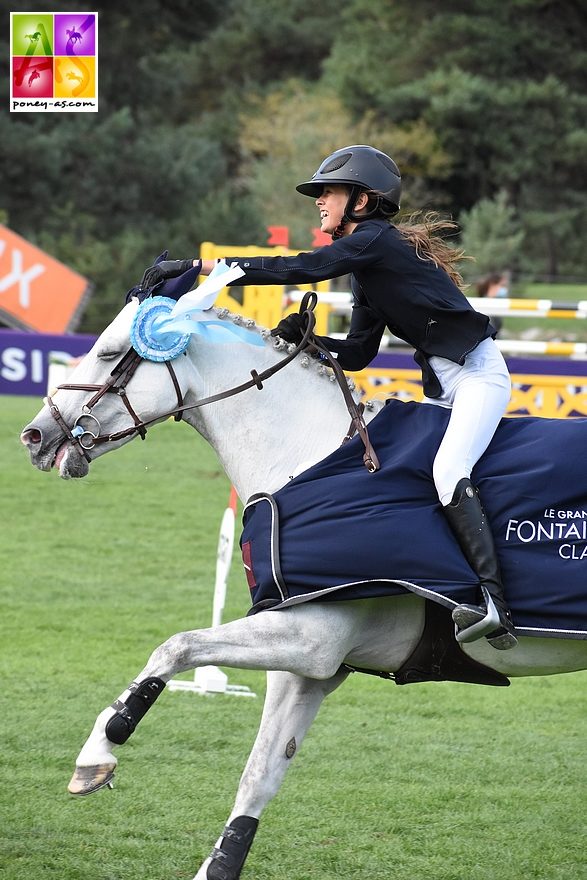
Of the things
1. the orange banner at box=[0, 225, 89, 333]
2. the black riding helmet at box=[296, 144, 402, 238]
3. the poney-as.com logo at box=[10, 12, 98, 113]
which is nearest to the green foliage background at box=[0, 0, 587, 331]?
the orange banner at box=[0, 225, 89, 333]

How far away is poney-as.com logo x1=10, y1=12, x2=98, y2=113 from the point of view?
655cm

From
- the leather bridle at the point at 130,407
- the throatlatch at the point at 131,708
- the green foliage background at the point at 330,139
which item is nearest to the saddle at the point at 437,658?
the leather bridle at the point at 130,407

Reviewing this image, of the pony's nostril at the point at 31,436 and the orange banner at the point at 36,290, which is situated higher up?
the pony's nostril at the point at 31,436

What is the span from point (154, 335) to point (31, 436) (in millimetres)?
484

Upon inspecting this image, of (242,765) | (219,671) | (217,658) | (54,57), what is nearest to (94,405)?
(217,658)

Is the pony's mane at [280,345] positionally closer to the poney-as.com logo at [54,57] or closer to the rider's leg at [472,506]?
the rider's leg at [472,506]

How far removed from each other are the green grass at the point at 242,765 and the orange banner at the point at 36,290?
7.62 meters

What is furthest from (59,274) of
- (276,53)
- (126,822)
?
(276,53)

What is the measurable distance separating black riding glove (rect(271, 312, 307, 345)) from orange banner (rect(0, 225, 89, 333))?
39.8 ft

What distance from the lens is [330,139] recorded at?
34406mm

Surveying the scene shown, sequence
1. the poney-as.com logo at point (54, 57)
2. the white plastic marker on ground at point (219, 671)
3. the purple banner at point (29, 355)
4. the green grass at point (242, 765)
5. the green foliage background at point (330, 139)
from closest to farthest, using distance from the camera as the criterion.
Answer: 1. the green grass at point (242, 765)
2. the white plastic marker on ground at point (219, 671)
3. the poney-as.com logo at point (54, 57)
4. the purple banner at point (29, 355)
5. the green foliage background at point (330, 139)

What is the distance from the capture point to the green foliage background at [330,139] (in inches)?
1185

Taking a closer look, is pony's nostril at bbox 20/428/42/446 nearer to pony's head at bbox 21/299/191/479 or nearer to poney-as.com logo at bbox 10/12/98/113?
pony's head at bbox 21/299/191/479

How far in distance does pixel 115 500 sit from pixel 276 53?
38.0m
